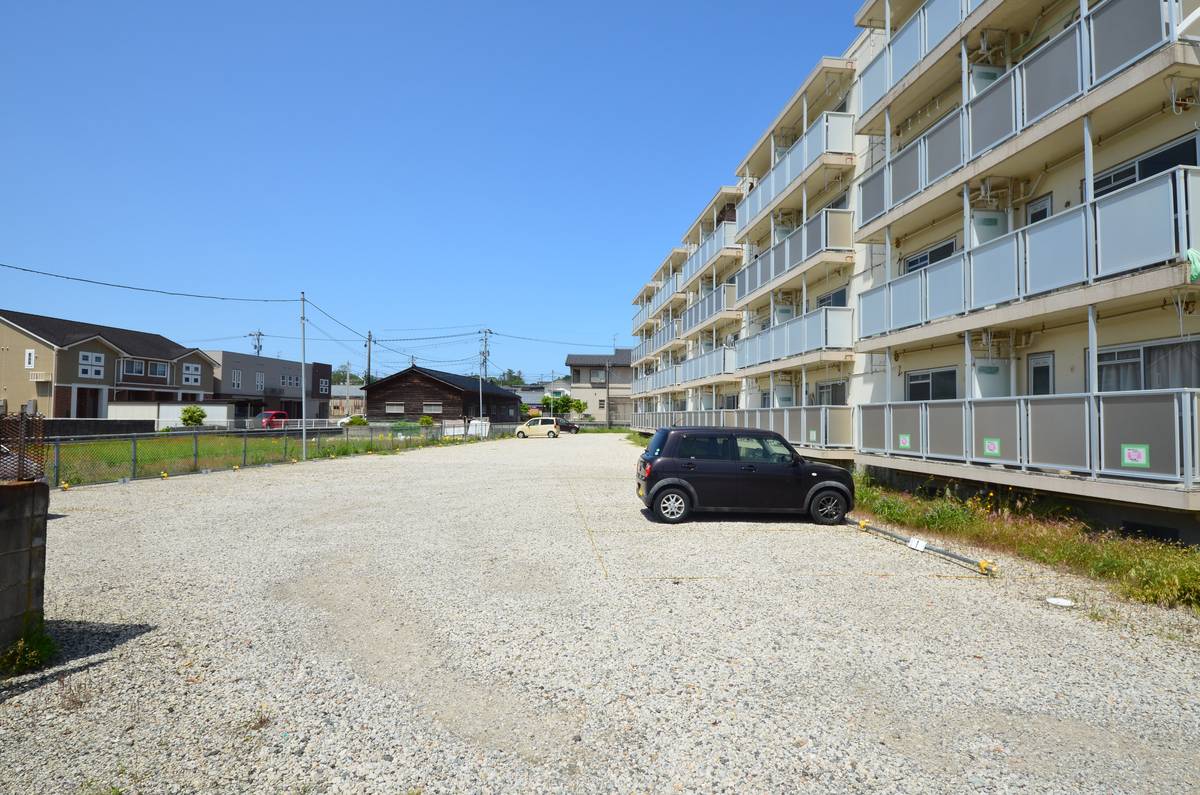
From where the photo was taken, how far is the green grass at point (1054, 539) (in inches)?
246

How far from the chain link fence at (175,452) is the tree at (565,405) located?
39776 mm

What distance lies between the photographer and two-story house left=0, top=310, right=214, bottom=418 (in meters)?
44.2

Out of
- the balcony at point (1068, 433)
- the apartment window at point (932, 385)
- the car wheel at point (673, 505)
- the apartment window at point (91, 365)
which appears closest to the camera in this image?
the balcony at point (1068, 433)

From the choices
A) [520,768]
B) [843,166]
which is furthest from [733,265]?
[520,768]

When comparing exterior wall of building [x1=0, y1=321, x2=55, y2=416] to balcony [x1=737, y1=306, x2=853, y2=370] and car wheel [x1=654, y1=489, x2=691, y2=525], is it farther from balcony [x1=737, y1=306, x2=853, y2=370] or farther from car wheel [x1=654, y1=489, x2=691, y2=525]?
car wheel [x1=654, y1=489, x2=691, y2=525]

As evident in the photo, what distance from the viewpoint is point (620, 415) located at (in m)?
75.7

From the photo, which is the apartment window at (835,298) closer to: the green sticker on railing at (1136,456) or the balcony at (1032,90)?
the balcony at (1032,90)

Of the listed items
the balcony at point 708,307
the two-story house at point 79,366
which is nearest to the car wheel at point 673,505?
the balcony at point 708,307

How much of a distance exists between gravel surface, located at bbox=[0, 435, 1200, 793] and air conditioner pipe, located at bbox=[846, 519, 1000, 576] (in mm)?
211

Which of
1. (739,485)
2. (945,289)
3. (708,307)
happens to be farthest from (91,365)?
(945,289)

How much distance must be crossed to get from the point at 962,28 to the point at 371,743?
1466cm

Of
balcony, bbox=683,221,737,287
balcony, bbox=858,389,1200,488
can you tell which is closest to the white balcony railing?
balcony, bbox=858,389,1200,488

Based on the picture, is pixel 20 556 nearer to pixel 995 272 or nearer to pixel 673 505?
pixel 673 505

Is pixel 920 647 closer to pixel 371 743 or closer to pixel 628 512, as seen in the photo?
pixel 371 743
